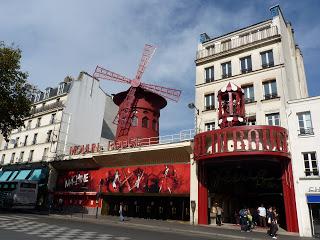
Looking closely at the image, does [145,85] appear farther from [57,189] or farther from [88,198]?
[57,189]

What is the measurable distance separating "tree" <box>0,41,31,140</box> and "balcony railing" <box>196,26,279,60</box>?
1336 centimetres

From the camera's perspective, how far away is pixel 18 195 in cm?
2650

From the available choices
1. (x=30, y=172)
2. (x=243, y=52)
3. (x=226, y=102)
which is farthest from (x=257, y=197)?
(x=30, y=172)

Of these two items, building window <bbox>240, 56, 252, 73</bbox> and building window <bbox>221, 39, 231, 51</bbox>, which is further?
building window <bbox>221, 39, 231, 51</bbox>

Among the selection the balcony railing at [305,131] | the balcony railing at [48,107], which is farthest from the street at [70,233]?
the balcony railing at [48,107]

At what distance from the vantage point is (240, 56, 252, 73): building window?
843 inches

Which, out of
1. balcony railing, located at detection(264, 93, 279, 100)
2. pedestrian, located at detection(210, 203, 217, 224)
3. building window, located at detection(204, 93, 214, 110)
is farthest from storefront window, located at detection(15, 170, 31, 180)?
balcony railing, located at detection(264, 93, 279, 100)

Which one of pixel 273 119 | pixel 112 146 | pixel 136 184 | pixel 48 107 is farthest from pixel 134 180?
pixel 48 107

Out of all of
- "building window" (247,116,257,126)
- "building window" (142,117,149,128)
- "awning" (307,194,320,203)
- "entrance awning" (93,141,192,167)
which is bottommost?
"awning" (307,194,320,203)

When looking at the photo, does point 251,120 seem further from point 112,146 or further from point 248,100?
point 112,146

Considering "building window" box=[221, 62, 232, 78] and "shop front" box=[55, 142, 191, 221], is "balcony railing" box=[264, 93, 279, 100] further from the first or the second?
"shop front" box=[55, 142, 191, 221]

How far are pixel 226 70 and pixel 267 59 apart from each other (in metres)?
2.98

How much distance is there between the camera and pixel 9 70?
22.1m

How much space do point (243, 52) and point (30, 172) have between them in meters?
25.6
